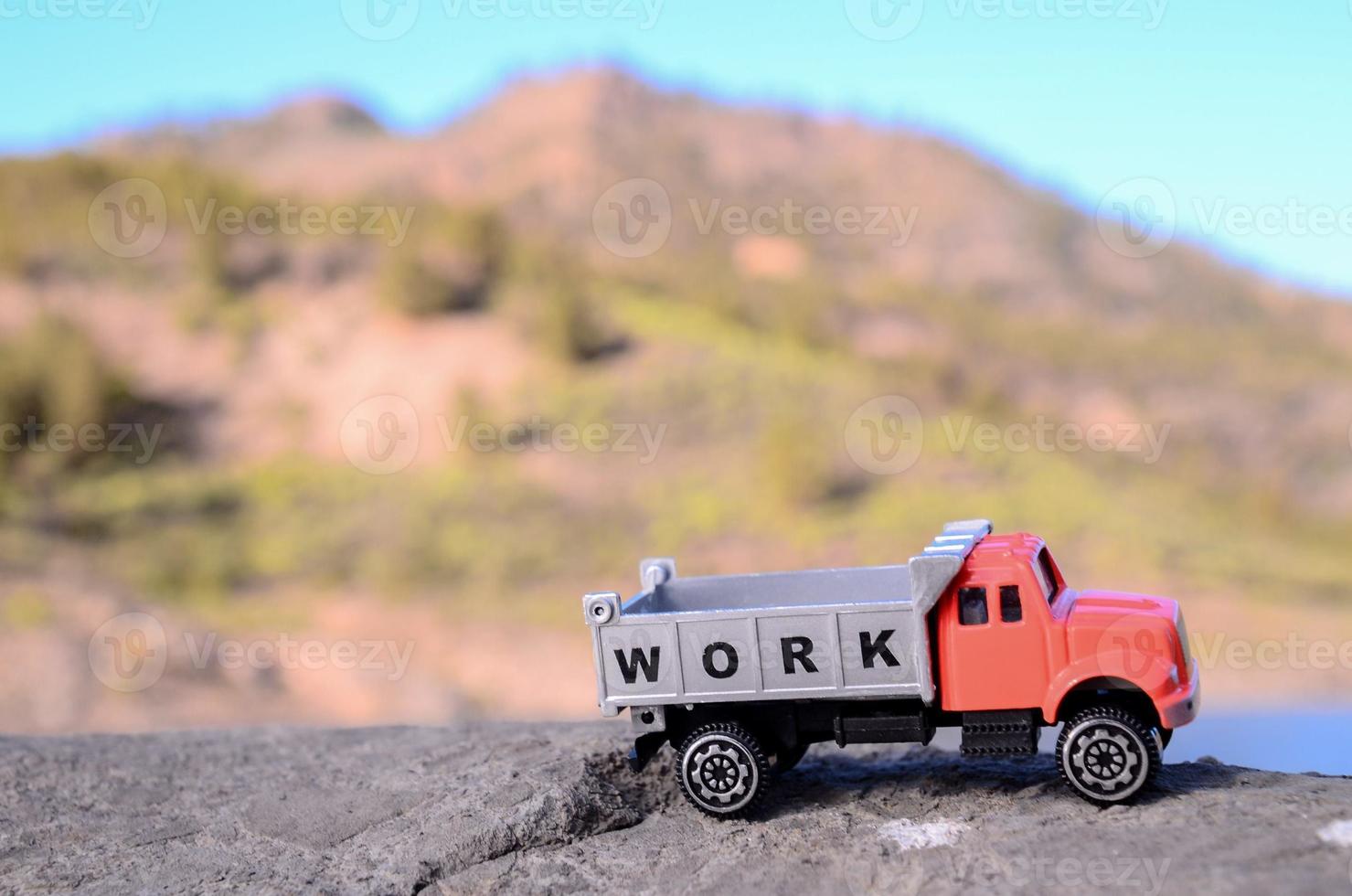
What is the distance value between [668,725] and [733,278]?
27864 mm

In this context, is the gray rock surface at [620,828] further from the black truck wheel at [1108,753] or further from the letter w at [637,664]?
the letter w at [637,664]

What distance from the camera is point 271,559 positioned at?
65.9 ft

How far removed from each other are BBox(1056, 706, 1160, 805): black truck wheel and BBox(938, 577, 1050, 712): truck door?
285mm

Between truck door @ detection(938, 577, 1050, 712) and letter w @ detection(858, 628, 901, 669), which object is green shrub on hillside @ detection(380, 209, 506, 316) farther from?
truck door @ detection(938, 577, 1050, 712)

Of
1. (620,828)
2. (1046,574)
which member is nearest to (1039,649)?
(1046,574)

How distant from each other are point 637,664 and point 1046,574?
2622mm

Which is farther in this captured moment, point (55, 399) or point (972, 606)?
point (55, 399)

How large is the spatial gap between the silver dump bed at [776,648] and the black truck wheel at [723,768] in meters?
0.24

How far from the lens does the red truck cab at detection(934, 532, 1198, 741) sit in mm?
6562

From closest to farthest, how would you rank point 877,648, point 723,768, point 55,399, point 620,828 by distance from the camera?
point 877,648 → point 723,768 → point 620,828 → point 55,399

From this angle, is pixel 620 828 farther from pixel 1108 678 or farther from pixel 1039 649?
pixel 1108 678

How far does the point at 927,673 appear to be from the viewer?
6621 mm

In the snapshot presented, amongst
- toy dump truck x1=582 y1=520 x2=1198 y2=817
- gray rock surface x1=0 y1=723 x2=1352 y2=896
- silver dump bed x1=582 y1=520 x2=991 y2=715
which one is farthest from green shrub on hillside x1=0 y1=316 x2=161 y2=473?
toy dump truck x1=582 y1=520 x2=1198 y2=817

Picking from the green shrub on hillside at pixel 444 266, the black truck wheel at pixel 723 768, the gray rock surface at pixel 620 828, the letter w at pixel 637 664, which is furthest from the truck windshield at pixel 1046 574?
the green shrub on hillside at pixel 444 266
